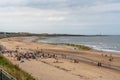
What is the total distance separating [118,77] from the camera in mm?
25391

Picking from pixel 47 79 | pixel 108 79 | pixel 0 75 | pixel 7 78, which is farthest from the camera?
pixel 108 79

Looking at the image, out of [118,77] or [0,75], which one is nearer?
[0,75]

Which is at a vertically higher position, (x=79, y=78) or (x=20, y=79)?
(x=20, y=79)

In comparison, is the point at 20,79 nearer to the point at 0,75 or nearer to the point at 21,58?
the point at 0,75

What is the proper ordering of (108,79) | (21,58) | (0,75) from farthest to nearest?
(21,58)
(108,79)
(0,75)

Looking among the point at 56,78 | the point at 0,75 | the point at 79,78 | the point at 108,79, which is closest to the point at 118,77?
the point at 108,79

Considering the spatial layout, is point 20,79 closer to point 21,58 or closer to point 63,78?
point 63,78

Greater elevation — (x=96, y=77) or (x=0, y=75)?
(x=0, y=75)

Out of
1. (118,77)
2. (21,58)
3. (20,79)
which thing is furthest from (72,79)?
(21,58)

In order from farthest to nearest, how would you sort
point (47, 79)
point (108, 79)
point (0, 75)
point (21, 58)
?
point (21, 58), point (108, 79), point (47, 79), point (0, 75)

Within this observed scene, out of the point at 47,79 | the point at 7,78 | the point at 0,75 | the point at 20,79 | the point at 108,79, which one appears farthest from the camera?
the point at 108,79

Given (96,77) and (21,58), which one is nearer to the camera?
(96,77)

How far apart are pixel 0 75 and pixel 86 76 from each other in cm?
1464

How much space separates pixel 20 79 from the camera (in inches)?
540
